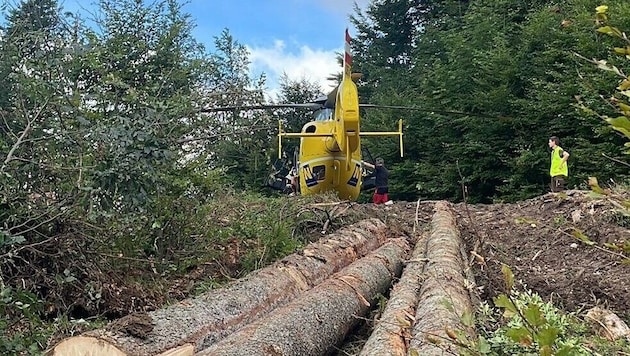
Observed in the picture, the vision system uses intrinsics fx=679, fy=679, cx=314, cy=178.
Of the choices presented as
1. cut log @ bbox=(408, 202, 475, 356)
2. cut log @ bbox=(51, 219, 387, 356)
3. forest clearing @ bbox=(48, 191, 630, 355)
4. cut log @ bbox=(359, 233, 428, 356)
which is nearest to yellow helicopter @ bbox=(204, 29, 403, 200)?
forest clearing @ bbox=(48, 191, 630, 355)

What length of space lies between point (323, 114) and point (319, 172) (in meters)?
1.10

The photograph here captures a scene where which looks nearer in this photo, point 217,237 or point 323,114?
point 217,237

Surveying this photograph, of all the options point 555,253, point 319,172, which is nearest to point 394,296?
point 555,253

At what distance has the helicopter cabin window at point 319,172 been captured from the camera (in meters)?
11.8

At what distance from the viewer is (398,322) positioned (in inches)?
156

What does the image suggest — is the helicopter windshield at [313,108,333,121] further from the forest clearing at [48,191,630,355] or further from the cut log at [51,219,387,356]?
the cut log at [51,219,387,356]

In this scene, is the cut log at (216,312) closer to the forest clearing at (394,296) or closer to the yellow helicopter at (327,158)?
the forest clearing at (394,296)

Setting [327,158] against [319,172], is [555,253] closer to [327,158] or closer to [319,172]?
[327,158]

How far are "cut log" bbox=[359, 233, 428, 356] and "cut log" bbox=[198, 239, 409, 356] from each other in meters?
0.28

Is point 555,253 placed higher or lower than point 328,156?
lower

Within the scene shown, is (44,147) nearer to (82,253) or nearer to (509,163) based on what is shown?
(82,253)

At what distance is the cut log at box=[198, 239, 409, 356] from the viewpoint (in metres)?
3.58

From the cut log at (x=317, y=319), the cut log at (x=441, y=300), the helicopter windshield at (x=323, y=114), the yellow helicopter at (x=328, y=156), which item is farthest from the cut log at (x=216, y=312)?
the helicopter windshield at (x=323, y=114)

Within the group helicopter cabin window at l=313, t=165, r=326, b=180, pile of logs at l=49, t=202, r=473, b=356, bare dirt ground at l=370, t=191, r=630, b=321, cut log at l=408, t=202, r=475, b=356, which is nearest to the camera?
cut log at l=408, t=202, r=475, b=356
